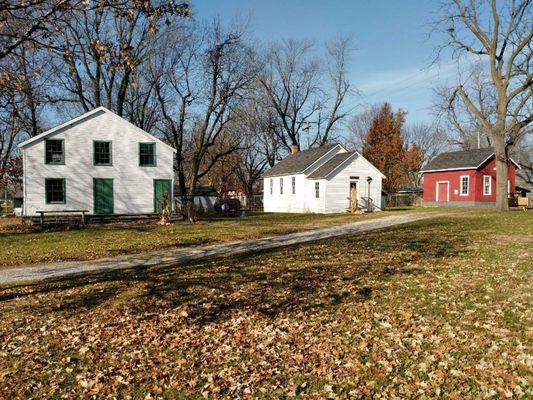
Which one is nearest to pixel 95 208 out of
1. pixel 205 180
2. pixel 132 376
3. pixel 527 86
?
pixel 132 376

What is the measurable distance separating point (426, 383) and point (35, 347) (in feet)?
18.4

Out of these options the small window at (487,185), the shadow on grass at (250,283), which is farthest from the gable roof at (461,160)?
the shadow on grass at (250,283)

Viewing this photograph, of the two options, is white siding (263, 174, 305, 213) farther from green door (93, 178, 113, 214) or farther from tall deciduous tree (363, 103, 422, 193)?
tall deciduous tree (363, 103, 422, 193)

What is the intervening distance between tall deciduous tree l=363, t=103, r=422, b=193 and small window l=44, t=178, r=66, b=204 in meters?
41.2

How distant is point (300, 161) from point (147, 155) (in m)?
15.4

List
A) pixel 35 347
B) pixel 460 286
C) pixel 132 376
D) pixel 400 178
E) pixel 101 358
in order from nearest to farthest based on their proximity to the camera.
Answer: pixel 132 376, pixel 101 358, pixel 35 347, pixel 460 286, pixel 400 178

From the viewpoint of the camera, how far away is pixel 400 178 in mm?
57250

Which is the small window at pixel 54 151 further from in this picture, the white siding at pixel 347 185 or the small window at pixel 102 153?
the white siding at pixel 347 185

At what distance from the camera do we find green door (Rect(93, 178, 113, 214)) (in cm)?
2722

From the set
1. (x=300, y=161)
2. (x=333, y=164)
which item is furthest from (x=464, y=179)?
(x=300, y=161)

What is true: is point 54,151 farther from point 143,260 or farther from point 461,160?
point 461,160

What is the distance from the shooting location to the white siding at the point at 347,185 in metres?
33.3

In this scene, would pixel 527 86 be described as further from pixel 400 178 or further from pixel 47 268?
pixel 400 178

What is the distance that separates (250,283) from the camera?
30.4 ft
